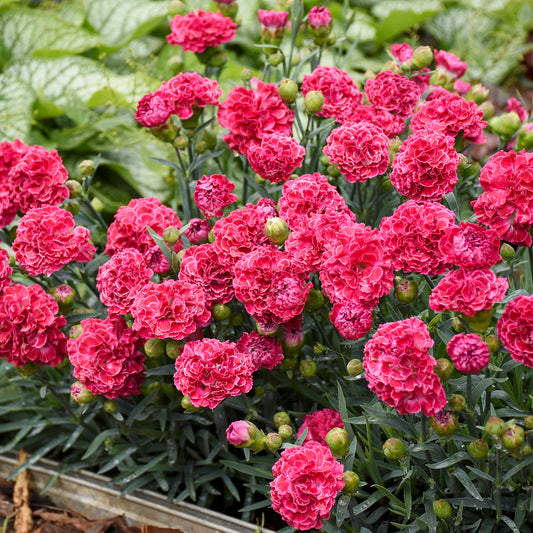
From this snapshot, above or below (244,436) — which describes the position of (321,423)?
below

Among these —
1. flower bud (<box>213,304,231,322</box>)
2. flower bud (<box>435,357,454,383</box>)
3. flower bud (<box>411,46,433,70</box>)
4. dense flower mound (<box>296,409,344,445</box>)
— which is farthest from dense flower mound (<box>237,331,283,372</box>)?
flower bud (<box>411,46,433,70</box>)

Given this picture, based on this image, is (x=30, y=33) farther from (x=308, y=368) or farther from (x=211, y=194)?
(x=308, y=368)

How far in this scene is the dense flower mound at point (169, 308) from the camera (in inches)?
36.2

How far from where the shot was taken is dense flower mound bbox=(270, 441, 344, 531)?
0.80 metres

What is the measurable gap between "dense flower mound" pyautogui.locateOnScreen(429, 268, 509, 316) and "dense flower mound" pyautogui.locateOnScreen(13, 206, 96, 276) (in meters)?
0.62

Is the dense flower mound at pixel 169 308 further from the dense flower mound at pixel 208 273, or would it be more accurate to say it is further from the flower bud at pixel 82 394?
the flower bud at pixel 82 394

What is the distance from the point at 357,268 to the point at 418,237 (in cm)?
10

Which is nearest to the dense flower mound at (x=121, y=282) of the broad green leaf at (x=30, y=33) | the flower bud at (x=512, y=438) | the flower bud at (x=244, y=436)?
the flower bud at (x=244, y=436)

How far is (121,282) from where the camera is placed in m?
0.99

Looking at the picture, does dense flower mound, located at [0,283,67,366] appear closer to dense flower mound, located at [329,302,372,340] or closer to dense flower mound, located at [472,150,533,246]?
dense flower mound, located at [329,302,372,340]

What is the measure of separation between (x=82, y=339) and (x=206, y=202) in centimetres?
31

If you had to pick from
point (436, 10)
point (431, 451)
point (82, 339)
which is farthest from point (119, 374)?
point (436, 10)

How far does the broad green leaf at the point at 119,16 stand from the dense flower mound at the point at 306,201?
1.51 meters

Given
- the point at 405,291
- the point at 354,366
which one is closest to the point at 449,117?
the point at 405,291
